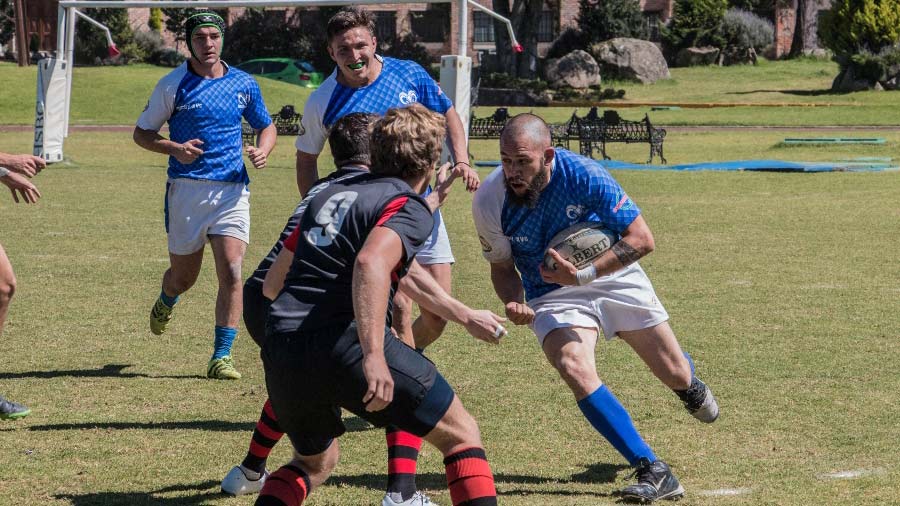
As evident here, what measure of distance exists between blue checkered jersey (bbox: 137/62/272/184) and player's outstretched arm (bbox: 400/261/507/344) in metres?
4.05

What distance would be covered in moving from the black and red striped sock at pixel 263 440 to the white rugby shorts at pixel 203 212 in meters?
2.90

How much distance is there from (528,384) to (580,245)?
88.9 inches

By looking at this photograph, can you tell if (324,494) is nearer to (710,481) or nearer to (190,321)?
(710,481)

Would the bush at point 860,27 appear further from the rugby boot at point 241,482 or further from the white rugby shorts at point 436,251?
the rugby boot at point 241,482

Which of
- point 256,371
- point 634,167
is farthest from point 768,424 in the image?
point 634,167

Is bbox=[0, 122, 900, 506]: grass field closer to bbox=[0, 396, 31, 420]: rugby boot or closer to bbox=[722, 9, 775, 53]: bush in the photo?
bbox=[0, 396, 31, 420]: rugby boot

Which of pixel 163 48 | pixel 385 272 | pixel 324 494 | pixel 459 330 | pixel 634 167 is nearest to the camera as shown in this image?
pixel 385 272

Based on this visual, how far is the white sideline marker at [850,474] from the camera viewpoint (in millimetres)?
5770

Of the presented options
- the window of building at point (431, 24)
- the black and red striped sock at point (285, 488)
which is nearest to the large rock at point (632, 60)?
the window of building at point (431, 24)

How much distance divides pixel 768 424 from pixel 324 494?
256cm

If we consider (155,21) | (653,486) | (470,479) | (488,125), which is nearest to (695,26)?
(155,21)

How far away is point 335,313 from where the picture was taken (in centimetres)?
423

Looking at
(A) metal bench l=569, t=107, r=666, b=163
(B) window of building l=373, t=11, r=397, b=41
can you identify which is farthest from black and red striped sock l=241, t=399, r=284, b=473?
(B) window of building l=373, t=11, r=397, b=41

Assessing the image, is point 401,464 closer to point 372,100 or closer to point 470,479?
point 470,479
